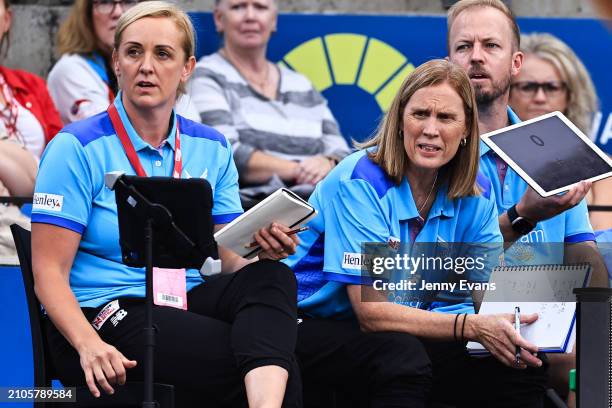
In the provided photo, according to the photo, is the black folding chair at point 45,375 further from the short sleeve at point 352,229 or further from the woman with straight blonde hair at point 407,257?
the short sleeve at point 352,229

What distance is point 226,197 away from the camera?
157 inches

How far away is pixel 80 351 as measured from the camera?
11.2 feet

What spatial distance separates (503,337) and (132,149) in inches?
47.8

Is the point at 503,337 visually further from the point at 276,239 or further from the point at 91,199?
the point at 91,199

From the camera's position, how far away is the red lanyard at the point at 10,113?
5129 millimetres

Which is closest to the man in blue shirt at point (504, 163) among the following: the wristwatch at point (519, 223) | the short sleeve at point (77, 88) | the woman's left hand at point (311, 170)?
the wristwatch at point (519, 223)

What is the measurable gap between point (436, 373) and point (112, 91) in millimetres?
2192

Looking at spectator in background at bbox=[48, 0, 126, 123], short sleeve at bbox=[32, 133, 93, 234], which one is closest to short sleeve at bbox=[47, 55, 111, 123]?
spectator in background at bbox=[48, 0, 126, 123]

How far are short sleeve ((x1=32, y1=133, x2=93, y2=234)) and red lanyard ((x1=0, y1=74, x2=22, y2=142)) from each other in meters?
1.54

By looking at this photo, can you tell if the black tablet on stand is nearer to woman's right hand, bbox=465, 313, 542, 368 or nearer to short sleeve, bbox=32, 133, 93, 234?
short sleeve, bbox=32, 133, 93, 234

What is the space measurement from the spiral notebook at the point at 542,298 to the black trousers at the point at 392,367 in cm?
12

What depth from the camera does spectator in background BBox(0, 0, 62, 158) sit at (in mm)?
5152

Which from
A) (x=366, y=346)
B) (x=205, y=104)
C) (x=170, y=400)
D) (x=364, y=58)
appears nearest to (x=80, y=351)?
(x=170, y=400)

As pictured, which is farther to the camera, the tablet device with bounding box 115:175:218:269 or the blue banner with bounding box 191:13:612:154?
the blue banner with bounding box 191:13:612:154
